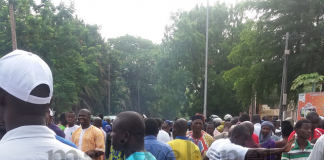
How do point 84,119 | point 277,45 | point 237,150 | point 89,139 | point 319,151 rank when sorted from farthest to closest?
1. point 277,45
2. point 84,119
3. point 89,139
4. point 237,150
5. point 319,151

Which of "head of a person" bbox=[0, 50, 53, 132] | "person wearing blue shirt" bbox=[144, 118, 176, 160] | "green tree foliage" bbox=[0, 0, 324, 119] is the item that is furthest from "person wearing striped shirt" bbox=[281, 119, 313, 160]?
"green tree foliage" bbox=[0, 0, 324, 119]

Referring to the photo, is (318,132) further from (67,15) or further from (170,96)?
(170,96)

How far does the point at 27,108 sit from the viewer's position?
5.00 feet

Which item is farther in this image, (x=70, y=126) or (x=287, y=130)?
(x=70, y=126)

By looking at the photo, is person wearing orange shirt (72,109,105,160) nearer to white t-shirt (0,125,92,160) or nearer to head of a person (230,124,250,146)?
head of a person (230,124,250,146)

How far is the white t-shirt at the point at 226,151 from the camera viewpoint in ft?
13.0

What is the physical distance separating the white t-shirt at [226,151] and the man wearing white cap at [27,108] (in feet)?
8.91

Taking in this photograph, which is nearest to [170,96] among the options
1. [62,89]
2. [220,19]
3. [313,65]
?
[220,19]

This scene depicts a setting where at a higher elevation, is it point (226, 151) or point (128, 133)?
point (128, 133)

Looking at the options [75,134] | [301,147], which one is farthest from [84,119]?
[301,147]

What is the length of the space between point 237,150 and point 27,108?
2.91 metres

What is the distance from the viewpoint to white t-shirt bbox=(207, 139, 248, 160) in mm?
3948

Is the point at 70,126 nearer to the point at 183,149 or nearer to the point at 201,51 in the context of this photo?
the point at 183,149

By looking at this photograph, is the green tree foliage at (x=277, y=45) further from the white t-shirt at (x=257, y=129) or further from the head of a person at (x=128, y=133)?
the head of a person at (x=128, y=133)
